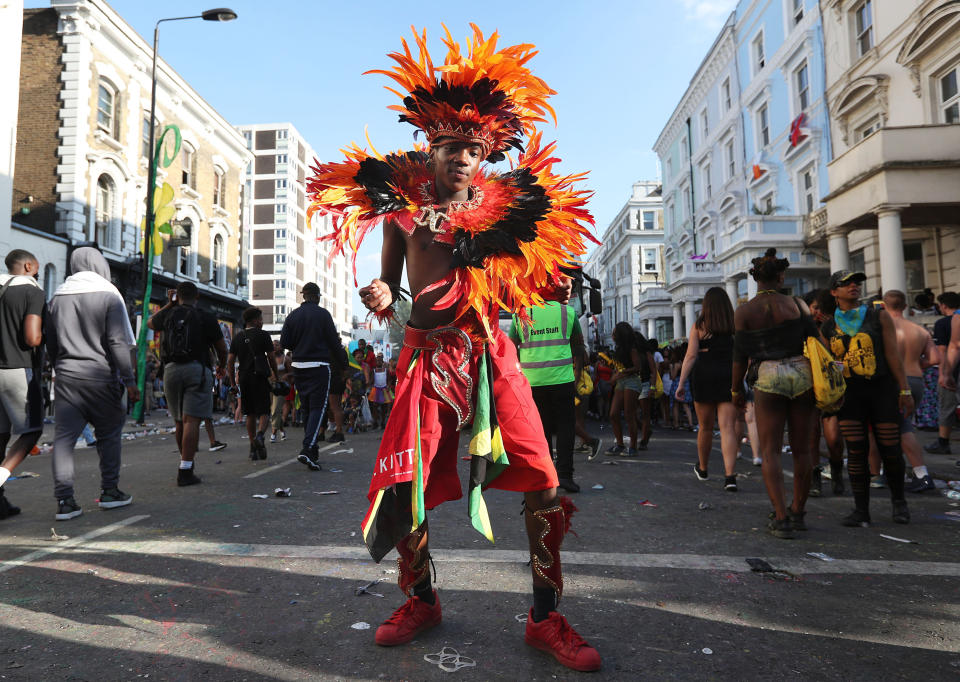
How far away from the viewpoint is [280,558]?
3514mm

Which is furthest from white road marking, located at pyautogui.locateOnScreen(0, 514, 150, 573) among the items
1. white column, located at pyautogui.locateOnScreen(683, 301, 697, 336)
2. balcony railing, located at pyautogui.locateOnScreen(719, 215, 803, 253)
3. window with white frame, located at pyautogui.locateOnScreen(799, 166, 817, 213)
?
white column, located at pyautogui.locateOnScreen(683, 301, 697, 336)

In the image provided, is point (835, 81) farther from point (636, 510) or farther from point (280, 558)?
point (280, 558)

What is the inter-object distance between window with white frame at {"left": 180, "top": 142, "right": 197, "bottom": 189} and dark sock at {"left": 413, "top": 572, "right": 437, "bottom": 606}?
30.5 m

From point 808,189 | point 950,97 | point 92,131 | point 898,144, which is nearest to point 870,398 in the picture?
point 898,144

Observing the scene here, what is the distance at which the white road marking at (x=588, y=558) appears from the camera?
132 inches

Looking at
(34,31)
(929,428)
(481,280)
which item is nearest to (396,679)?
(481,280)

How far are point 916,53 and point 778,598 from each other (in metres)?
16.8

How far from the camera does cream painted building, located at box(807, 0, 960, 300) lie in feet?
43.4

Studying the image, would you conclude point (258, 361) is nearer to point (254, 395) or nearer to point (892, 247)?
point (254, 395)

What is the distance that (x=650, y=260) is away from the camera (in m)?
55.4

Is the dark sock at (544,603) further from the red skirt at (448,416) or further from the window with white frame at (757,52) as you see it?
the window with white frame at (757,52)

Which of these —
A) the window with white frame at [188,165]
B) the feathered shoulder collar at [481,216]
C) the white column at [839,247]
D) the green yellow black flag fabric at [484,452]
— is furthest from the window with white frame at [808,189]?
the window with white frame at [188,165]

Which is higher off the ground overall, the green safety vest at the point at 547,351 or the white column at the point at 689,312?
the white column at the point at 689,312

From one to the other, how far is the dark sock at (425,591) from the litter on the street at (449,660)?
0.80 ft
